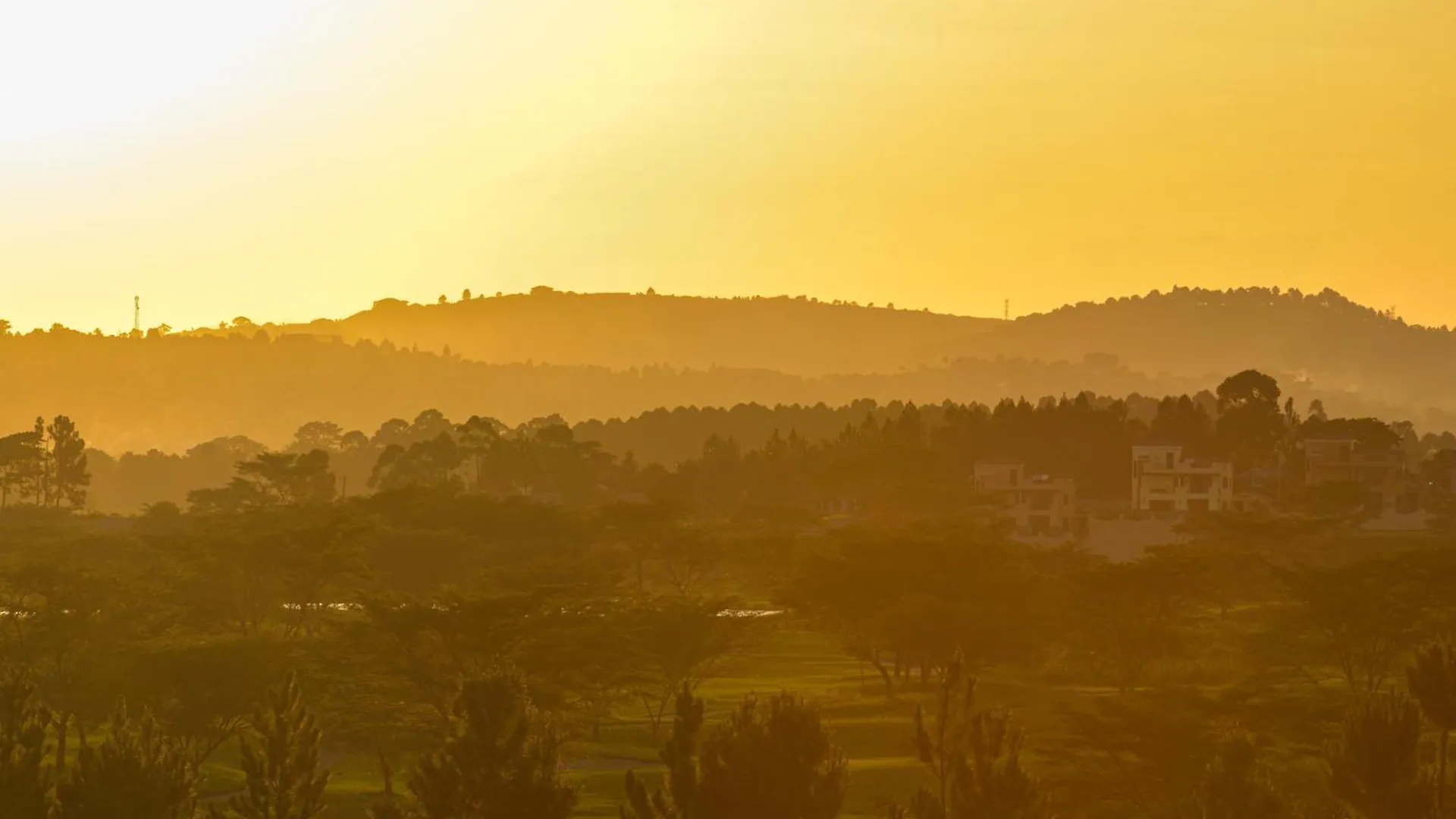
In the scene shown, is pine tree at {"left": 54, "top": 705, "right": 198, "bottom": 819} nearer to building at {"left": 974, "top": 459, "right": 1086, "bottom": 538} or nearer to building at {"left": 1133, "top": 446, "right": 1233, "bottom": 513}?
building at {"left": 974, "top": 459, "right": 1086, "bottom": 538}

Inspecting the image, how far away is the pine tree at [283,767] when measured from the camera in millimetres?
52844

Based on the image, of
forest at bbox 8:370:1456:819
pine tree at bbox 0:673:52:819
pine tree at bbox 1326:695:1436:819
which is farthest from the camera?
pine tree at bbox 0:673:52:819

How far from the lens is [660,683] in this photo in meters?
82.2

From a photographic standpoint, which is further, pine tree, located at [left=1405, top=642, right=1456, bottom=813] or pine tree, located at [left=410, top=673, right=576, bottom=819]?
pine tree, located at [left=410, top=673, right=576, bottom=819]

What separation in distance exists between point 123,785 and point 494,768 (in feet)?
30.0

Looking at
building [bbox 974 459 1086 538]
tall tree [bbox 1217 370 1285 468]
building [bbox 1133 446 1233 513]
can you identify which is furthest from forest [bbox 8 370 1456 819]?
tall tree [bbox 1217 370 1285 468]

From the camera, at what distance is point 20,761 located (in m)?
53.1

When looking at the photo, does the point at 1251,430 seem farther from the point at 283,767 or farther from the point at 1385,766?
the point at 283,767

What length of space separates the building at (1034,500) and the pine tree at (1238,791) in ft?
380

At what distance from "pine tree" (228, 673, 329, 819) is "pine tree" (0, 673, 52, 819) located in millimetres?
4882

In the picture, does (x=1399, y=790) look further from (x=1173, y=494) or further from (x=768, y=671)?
(x=1173, y=494)

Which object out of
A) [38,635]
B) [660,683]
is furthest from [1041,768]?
[38,635]

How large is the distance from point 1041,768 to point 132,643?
31846mm

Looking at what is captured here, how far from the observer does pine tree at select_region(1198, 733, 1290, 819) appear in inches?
1822
